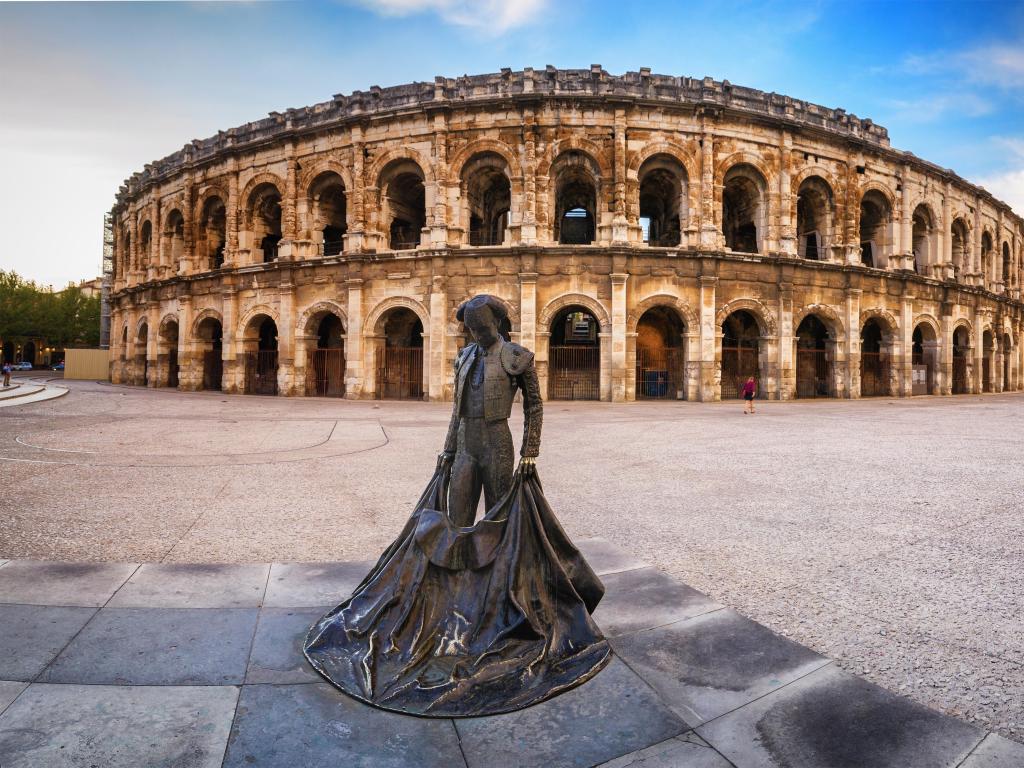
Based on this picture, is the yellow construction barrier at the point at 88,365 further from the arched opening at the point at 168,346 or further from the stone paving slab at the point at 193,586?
the stone paving slab at the point at 193,586

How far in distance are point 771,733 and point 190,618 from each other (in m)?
2.93

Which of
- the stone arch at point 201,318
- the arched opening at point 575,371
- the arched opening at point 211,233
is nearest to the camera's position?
the arched opening at point 575,371

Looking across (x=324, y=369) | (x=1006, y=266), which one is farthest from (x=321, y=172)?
(x=1006, y=266)

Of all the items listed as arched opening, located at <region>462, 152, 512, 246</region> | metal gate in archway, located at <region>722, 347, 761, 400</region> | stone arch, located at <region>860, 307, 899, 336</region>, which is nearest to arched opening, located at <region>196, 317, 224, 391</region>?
arched opening, located at <region>462, 152, 512, 246</region>

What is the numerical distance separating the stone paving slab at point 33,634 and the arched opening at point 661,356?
18.7 meters

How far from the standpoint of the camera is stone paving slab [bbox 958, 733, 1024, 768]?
1855 millimetres

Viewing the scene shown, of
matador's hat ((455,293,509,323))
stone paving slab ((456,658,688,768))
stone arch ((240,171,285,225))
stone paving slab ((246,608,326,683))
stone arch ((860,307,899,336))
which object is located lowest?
stone paving slab ((456,658,688,768))

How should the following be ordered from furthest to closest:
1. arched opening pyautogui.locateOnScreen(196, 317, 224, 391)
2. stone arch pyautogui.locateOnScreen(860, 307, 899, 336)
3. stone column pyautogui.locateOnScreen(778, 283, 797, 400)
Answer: arched opening pyautogui.locateOnScreen(196, 317, 224, 391) < stone arch pyautogui.locateOnScreen(860, 307, 899, 336) < stone column pyautogui.locateOnScreen(778, 283, 797, 400)

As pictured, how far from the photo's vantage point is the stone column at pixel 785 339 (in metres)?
19.9

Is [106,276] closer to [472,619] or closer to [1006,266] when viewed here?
[472,619]

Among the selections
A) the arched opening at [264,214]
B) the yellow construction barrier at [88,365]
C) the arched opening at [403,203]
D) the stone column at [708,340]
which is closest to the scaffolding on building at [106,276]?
the yellow construction barrier at [88,365]

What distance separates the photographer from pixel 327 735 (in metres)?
2.00

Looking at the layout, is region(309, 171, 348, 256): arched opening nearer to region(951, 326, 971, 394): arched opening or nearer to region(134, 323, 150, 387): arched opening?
region(134, 323, 150, 387): arched opening

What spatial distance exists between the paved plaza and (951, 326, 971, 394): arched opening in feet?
65.0
